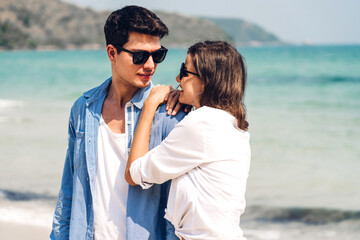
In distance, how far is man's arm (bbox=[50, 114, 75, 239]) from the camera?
2.42 metres

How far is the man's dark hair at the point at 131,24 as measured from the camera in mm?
2238

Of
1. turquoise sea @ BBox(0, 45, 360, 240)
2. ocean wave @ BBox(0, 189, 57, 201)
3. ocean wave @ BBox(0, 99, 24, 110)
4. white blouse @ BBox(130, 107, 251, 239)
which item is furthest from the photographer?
ocean wave @ BBox(0, 99, 24, 110)

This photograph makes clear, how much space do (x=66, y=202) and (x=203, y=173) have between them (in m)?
0.91

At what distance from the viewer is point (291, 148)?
923 centimetres

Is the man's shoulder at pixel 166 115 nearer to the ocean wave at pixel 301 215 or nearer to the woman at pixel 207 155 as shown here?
the woman at pixel 207 155

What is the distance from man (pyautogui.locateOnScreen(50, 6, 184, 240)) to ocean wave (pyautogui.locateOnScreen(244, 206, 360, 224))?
151 inches

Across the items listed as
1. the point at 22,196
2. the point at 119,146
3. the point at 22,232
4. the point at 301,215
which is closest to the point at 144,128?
the point at 119,146

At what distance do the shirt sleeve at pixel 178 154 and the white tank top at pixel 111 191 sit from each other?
263 millimetres

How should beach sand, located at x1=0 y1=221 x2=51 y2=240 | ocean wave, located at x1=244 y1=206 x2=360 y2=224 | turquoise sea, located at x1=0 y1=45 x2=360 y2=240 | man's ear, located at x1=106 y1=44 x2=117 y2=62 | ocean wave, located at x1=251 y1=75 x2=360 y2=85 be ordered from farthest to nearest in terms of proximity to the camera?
ocean wave, located at x1=251 y1=75 x2=360 y2=85 → ocean wave, located at x1=244 y1=206 x2=360 y2=224 → turquoise sea, located at x1=0 y1=45 x2=360 y2=240 → beach sand, located at x1=0 y1=221 x2=51 y2=240 → man's ear, located at x1=106 y1=44 x2=117 y2=62

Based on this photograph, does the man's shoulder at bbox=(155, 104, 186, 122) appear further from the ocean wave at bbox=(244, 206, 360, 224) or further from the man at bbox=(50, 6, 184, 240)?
the ocean wave at bbox=(244, 206, 360, 224)

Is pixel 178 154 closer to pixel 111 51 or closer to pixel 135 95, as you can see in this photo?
pixel 135 95

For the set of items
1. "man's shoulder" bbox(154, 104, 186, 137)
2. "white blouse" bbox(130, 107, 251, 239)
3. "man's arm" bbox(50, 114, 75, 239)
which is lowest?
"man's arm" bbox(50, 114, 75, 239)

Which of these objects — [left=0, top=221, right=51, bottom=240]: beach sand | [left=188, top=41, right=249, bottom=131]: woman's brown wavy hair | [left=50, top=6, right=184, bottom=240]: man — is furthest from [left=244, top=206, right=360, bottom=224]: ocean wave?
[left=188, top=41, right=249, bottom=131]: woman's brown wavy hair

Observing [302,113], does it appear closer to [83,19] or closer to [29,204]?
[29,204]
